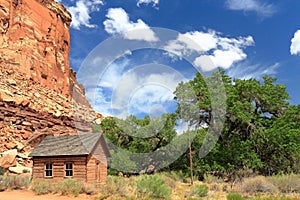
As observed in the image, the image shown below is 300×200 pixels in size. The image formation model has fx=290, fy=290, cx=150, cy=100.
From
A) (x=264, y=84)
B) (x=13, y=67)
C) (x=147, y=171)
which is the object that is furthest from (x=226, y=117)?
(x=13, y=67)

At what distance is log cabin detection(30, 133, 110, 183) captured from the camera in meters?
19.8

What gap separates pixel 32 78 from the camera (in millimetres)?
48000

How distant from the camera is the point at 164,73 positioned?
2733 cm

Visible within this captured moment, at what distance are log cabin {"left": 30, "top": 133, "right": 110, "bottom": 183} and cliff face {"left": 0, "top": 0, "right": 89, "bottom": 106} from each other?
27.5 metres

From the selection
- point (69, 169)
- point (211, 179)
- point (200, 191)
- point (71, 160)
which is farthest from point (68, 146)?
point (211, 179)

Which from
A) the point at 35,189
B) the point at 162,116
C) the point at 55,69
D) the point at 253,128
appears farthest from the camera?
the point at 55,69

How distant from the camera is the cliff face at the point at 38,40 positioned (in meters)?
46.7

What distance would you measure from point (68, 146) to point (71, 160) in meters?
1.52

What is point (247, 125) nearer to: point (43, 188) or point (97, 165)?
point (97, 165)

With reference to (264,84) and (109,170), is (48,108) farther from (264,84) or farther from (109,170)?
(264,84)

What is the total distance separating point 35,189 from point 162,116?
A: 50.3 ft

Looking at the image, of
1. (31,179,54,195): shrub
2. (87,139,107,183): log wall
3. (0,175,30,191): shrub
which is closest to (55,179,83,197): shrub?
(31,179,54,195): shrub

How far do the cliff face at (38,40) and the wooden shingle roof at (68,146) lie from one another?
26135 mm

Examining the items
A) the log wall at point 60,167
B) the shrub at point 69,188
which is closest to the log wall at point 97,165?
the log wall at point 60,167
